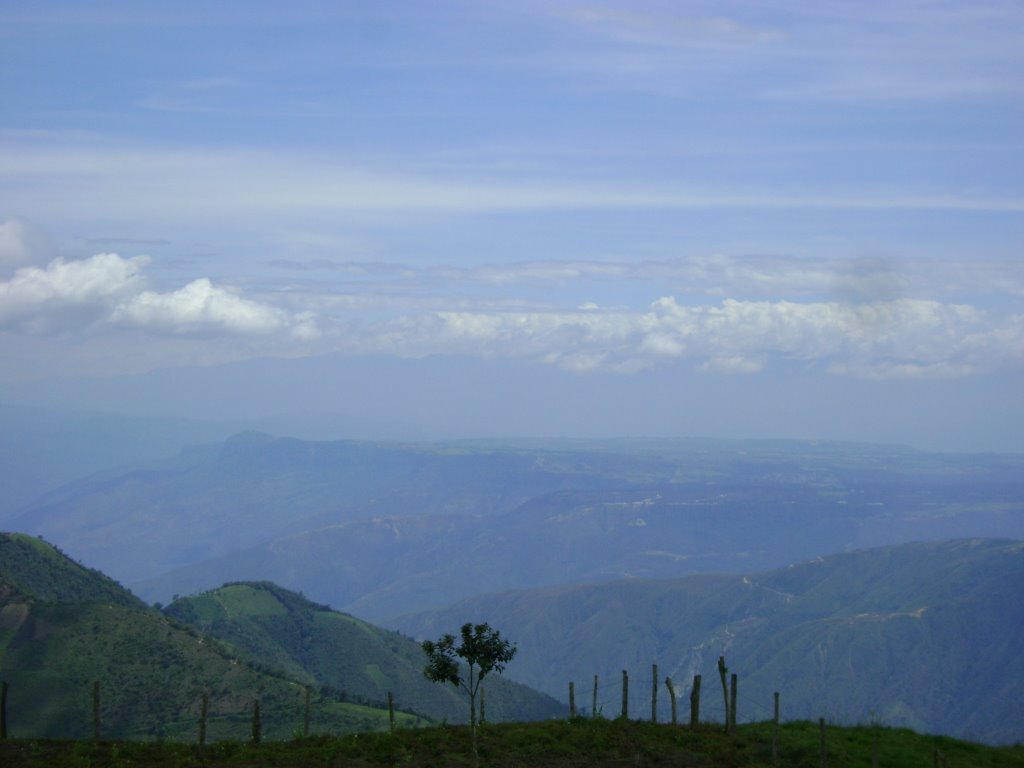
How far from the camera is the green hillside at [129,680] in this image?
301 ft

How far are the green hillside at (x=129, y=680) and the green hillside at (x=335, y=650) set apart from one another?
3916cm

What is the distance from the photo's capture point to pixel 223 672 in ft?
349

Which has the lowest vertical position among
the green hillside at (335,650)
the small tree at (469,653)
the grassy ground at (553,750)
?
the green hillside at (335,650)

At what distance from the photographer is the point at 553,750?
41.3 meters

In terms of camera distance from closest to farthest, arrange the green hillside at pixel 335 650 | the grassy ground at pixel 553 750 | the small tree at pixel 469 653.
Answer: the small tree at pixel 469 653, the grassy ground at pixel 553 750, the green hillside at pixel 335 650

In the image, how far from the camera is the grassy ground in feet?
126

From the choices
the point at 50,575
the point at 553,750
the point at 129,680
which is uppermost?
the point at 50,575

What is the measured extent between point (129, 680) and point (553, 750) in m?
69.5

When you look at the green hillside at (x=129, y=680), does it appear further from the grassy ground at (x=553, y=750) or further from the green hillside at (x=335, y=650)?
the grassy ground at (x=553, y=750)

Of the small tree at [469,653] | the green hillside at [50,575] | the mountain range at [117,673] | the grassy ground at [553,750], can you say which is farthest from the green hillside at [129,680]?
the small tree at [469,653]

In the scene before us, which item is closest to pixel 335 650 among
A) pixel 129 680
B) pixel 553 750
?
pixel 129 680

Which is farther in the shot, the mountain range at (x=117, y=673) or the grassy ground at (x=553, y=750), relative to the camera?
the mountain range at (x=117, y=673)

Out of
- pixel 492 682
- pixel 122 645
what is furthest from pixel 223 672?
pixel 492 682

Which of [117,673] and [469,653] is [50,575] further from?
[469,653]
